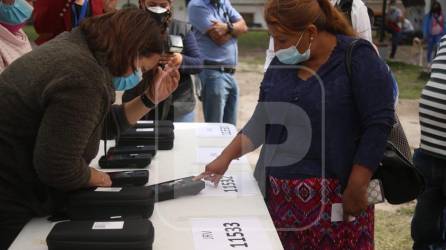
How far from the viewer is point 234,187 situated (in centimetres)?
205

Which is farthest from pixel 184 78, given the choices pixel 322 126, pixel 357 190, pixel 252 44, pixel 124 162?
pixel 252 44

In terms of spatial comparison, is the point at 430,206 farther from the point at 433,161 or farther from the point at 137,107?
the point at 137,107

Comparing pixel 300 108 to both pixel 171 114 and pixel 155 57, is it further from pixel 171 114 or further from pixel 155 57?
pixel 171 114

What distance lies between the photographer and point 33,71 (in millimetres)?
1550

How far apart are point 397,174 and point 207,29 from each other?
241 cm

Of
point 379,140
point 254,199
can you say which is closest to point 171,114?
point 254,199

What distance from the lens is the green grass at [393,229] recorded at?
3318mm

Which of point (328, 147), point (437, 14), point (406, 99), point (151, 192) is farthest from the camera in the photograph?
point (437, 14)

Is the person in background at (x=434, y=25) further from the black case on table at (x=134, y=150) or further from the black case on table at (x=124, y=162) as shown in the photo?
the black case on table at (x=124, y=162)

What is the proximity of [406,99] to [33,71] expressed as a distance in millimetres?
7287

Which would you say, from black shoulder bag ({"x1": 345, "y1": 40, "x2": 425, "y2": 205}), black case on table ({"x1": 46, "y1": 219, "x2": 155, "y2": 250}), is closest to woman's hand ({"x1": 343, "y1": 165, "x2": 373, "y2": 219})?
black shoulder bag ({"x1": 345, "y1": 40, "x2": 425, "y2": 205})

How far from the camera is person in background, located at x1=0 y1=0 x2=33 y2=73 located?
285 cm

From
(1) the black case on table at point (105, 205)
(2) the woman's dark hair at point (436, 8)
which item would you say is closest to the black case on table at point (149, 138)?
(1) the black case on table at point (105, 205)

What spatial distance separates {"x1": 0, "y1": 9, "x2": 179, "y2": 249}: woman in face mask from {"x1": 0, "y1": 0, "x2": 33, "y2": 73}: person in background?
131cm
